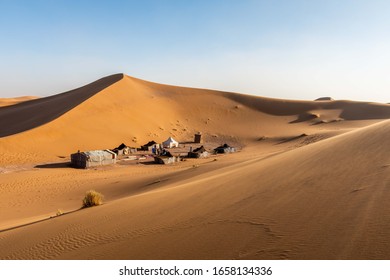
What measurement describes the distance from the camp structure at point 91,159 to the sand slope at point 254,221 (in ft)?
55.5

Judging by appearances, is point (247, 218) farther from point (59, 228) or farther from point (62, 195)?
point (62, 195)

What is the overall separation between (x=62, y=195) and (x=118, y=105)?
3267 cm

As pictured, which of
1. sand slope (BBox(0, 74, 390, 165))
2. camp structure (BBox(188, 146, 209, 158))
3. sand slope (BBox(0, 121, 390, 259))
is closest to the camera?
sand slope (BBox(0, 121, 390, 259))

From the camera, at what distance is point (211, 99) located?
61.2 metres

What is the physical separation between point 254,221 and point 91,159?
2102 centimetres

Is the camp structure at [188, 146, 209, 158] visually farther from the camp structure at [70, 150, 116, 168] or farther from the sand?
the sand

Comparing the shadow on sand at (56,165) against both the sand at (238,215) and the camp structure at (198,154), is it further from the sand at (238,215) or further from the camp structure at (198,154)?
Result: the camp structure at (198,154)

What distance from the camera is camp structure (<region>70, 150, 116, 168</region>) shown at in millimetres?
23500

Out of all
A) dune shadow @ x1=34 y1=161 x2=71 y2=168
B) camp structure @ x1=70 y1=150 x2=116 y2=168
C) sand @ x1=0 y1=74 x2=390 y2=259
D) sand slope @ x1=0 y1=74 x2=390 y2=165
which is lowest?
dune shadow @ x1=34 y1=161 x2=71 y2=168

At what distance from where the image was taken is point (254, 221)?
15.5 feet

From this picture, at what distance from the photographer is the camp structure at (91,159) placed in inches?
925

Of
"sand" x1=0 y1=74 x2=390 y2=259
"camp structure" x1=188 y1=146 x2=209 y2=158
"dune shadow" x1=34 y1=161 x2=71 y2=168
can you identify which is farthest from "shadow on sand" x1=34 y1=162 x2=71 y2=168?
"camp structure" x1=188 y1=146 x2=209 y2=158

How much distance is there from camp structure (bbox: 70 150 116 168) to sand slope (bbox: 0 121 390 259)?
1693cm

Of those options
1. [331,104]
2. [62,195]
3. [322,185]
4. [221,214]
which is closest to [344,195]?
[322,185]
